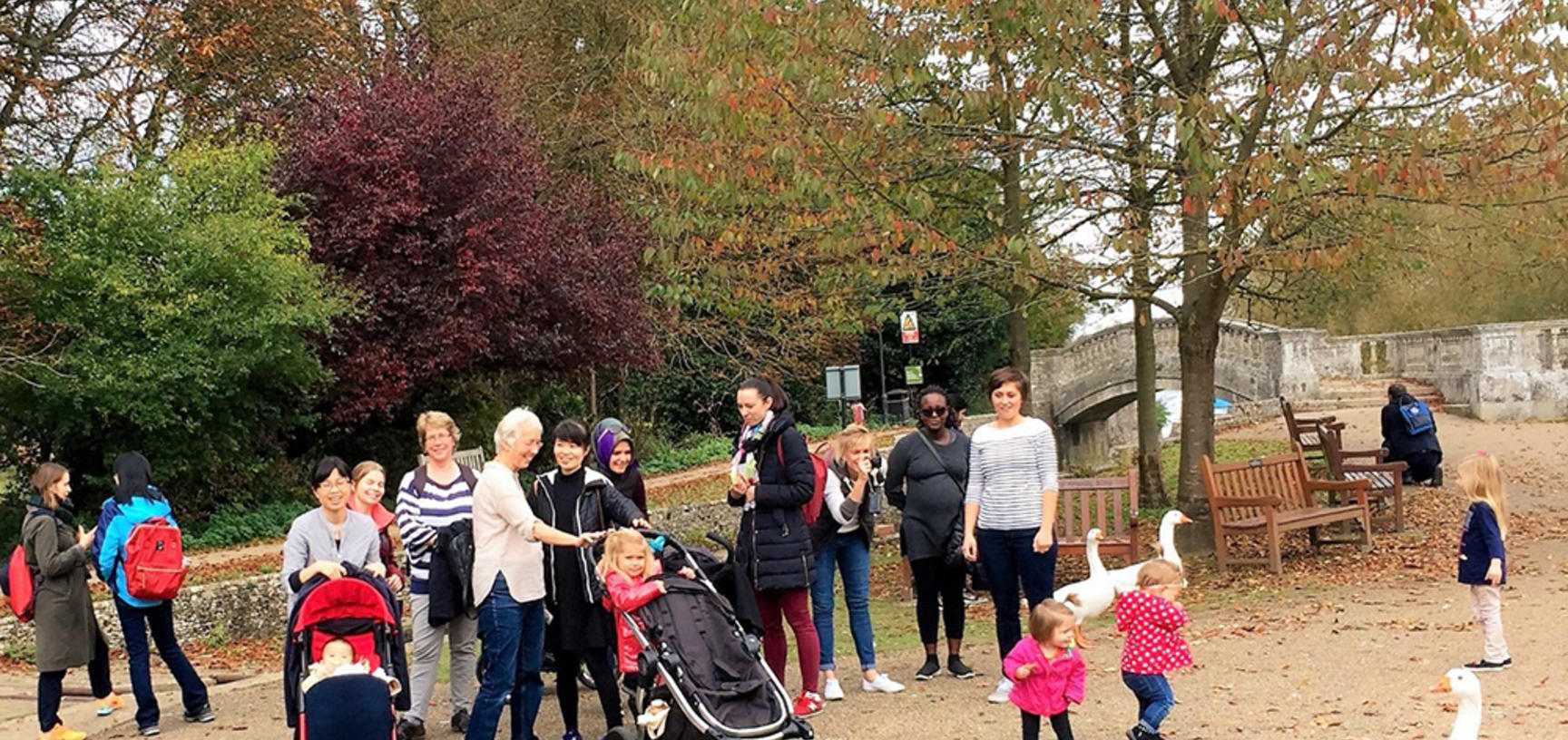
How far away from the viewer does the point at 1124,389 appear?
3212 centimetres

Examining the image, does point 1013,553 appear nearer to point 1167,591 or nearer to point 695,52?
point 1167,591

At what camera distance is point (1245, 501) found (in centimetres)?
1185

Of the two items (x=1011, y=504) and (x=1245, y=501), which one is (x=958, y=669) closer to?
(x=1011, y=504)

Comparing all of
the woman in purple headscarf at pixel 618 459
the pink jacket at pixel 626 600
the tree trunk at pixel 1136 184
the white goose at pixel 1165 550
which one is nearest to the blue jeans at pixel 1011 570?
the white goose at pixel 1165 550

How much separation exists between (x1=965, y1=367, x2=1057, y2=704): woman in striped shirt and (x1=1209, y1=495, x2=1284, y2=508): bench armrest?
15.4 feet

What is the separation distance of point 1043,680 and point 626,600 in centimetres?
193

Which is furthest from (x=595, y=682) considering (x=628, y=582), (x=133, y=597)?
(x=133, y=597)

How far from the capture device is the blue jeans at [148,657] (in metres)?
8.04

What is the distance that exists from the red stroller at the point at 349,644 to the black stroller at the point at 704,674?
1126mm

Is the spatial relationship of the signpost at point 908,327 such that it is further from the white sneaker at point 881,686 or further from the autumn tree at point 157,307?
the white sneaker at point 881,686

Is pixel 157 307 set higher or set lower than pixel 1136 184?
lower

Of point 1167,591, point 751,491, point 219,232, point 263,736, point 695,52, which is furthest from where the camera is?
point 219,232

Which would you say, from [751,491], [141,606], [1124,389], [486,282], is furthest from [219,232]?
[1124,389]

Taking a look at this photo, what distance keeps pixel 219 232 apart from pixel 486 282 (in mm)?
4126
